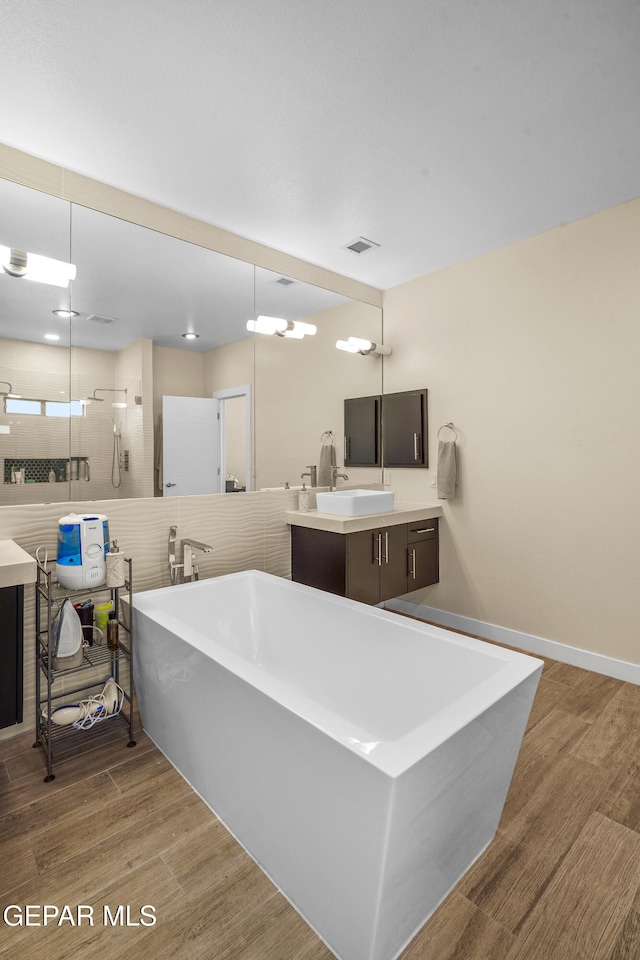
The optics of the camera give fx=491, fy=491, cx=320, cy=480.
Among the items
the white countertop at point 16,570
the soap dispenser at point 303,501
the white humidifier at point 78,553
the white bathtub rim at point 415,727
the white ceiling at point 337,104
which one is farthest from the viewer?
the soap dispenser at point 303,501

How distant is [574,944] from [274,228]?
3370mm

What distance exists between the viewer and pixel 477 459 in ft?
11.3

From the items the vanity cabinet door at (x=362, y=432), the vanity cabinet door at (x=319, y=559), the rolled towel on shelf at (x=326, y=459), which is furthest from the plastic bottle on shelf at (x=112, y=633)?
the vanity cabinet door at (x=362, y=432)

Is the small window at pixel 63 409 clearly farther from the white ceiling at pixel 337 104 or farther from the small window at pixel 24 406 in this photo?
the white ceiling at pixel 337 104

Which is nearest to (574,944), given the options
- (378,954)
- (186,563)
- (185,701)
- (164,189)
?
(378,954)

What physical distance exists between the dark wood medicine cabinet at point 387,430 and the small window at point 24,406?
213cm

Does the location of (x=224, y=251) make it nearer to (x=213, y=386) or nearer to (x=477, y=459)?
(x=213, y=386)

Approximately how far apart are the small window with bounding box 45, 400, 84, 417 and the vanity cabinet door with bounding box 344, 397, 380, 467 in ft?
6.39

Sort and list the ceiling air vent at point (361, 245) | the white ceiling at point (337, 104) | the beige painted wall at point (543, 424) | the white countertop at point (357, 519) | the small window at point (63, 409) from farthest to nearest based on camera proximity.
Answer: the ceiling air vent at point (361, 245), the white countertop at point (357, 519), the beige painted wall at point (543, 424), the small window at point (63, 409), the white ceiling at point (337, 104)

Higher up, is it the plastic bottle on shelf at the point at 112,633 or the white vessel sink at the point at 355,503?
the white vessel sink at the point at 355,503

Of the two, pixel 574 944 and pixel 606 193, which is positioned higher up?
pixel 606 193

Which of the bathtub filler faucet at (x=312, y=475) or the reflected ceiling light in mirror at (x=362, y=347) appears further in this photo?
the reflected ceiling light in mirror at (x=362, y=347)

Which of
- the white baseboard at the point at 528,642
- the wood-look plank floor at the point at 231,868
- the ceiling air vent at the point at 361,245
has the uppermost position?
the ceiling air vent at the point at 361,245

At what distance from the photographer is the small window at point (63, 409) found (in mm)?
2334
